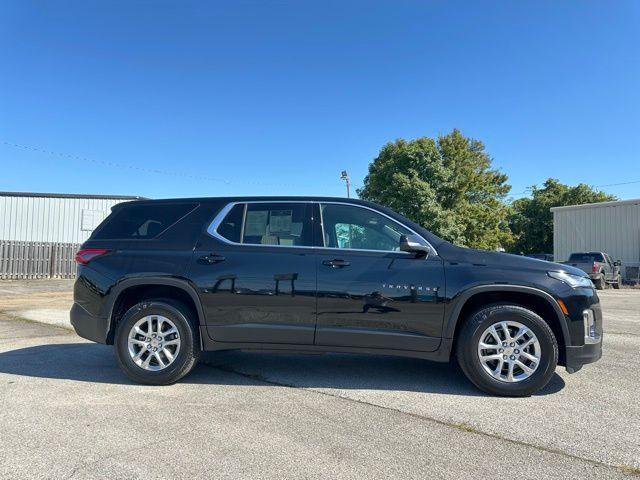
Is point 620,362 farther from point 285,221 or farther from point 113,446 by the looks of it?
point 113,446

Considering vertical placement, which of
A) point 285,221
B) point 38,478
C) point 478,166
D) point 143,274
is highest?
point 478,166

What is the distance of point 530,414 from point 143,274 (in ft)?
12.3

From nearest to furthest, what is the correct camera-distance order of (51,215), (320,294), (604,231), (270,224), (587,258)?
(320,294), (270,224), (587,258), (51,215), (604,231)

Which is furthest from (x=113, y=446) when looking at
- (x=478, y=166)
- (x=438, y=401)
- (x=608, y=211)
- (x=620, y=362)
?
(x=478, y=166)

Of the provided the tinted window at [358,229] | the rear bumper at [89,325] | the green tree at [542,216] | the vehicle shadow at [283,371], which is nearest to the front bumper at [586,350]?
the vehicle shadow at [283,371]

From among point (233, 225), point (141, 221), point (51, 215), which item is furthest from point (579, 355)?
point (51, 215)

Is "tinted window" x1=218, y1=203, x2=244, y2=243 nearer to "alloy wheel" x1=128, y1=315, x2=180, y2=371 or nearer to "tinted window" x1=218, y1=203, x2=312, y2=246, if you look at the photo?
"tinted window" x1=218, y1=203, x2=312, y2=246

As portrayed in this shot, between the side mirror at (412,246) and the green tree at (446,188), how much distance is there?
24646 millimetres

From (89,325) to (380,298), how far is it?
299 centimetres

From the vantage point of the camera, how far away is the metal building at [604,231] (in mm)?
29359

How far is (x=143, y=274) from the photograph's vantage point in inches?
189

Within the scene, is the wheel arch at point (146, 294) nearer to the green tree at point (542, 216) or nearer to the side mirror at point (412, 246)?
the side mirror at point (412, 246)

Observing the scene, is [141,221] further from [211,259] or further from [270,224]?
[270,224]

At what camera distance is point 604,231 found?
102ft
